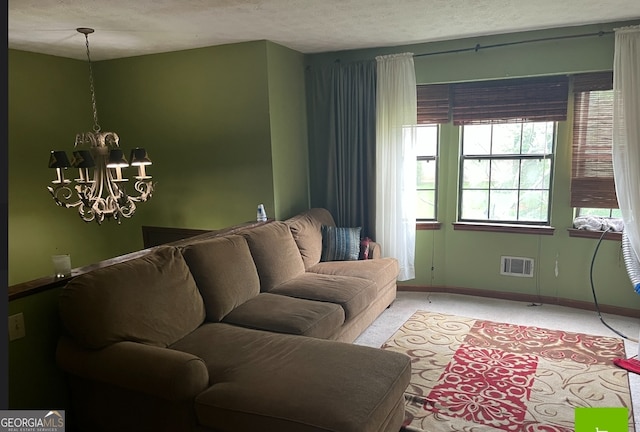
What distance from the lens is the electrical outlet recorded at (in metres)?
2.12

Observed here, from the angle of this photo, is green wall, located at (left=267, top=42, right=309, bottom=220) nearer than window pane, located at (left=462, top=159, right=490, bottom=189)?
Yes

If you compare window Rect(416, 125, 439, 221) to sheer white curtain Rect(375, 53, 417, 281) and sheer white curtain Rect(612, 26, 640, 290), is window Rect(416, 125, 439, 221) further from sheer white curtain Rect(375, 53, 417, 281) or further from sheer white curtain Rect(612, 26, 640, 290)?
sheer white curtain Rect(612, 26, 640, 290)

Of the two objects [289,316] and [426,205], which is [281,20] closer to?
[289,316]

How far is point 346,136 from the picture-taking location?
14.6 ft

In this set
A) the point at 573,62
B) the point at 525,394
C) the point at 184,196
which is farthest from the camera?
the point at 184,196

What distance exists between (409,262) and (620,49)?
2.47 metres

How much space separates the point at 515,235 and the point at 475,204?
18.6 inches

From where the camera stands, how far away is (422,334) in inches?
141

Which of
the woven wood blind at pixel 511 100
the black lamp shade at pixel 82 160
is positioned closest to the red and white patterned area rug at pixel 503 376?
the woven wood blind at pixel 511 100

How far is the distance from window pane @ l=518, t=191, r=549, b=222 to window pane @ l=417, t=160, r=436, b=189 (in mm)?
839

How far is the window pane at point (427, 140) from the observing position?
4449 mm

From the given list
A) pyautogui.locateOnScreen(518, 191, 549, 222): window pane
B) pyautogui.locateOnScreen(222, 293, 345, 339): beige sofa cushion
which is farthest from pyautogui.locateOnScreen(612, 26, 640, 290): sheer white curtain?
pyautogui.locateOnScreen(222, 293, 345, 339): beige sofa cushion

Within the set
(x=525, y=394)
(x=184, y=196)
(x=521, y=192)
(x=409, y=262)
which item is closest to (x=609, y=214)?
(x=521, y=192)

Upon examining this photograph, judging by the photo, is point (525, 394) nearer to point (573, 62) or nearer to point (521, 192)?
point (521, 192)
